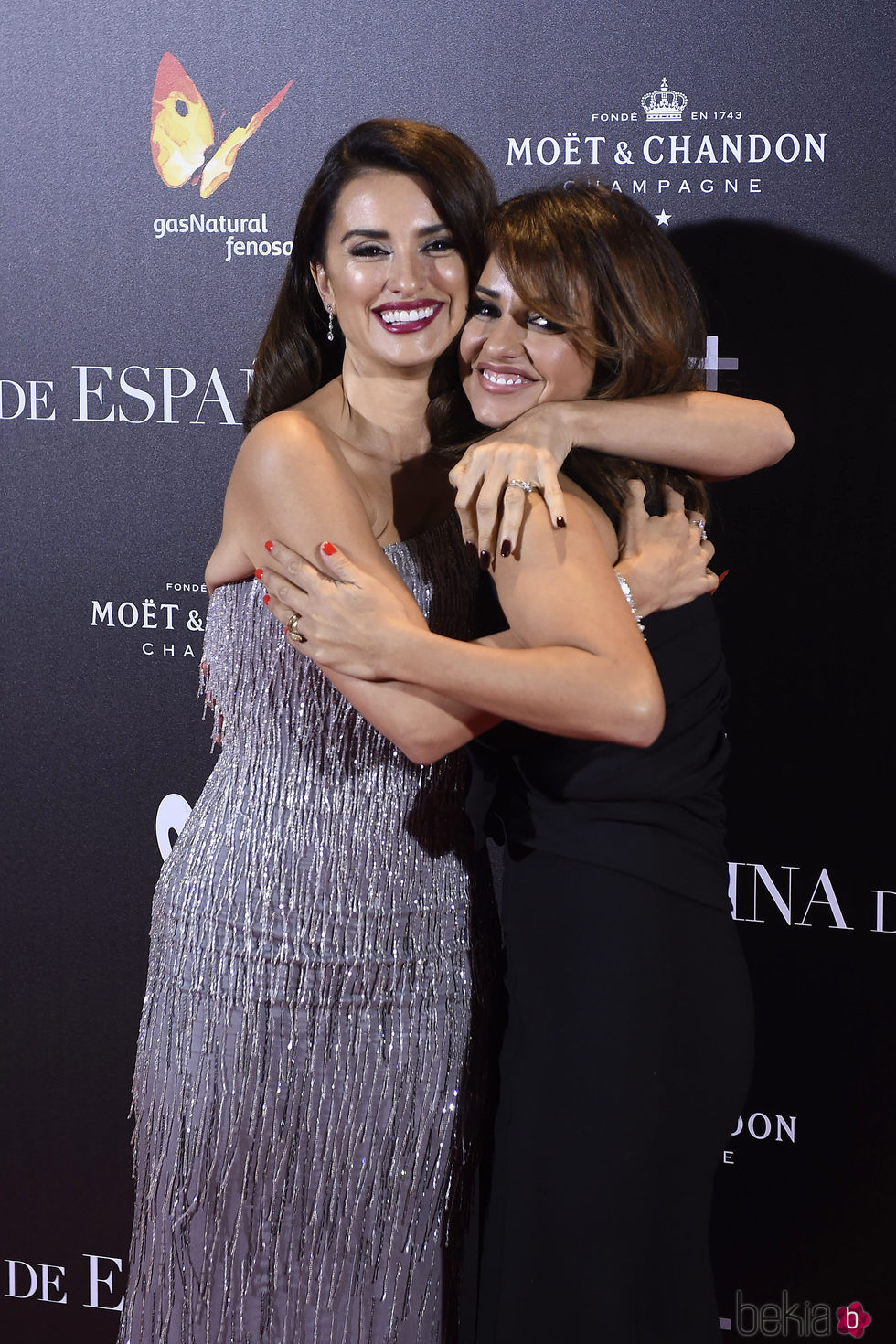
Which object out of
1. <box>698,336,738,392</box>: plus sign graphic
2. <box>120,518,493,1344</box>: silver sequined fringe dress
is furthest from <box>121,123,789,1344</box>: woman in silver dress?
<box>698,336,738,392</box>: plus sign graphic

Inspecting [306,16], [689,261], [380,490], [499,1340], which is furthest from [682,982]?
[306,16]

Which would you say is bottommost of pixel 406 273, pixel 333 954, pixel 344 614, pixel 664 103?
pixel 333 954

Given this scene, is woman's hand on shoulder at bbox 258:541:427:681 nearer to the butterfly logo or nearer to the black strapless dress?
the black strapless dress

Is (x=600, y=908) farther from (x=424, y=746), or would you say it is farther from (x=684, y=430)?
(x=684, y=430)

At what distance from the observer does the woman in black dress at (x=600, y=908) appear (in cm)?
171

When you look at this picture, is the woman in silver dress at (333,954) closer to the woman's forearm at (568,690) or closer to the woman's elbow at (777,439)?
the woman's elbow at (777,439)

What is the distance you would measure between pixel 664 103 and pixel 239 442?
1.03m

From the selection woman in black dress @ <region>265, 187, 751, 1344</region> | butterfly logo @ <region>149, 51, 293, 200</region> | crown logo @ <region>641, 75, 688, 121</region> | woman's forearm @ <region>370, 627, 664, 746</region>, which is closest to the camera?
woman's forearm @ <region>370, 627, 664, 746</region>

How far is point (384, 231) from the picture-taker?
1948mm

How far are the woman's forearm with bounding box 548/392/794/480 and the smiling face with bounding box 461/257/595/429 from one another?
5 centimetres

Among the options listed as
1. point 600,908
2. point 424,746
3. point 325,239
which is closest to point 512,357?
point 325,239

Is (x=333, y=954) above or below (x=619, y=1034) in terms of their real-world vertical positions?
above

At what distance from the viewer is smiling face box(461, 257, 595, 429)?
1.77 m

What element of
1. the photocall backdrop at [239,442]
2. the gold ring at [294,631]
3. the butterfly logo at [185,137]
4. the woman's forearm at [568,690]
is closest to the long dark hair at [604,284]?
the woman's forearm at [568,690]
